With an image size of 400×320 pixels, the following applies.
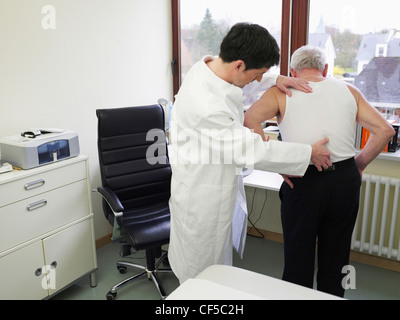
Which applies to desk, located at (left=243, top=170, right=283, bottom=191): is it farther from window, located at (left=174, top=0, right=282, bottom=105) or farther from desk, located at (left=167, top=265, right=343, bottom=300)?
desk, located at (left=167, top=265, right=343, bottom=300)

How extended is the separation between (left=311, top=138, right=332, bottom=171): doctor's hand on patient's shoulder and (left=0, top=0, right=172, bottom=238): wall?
174cm

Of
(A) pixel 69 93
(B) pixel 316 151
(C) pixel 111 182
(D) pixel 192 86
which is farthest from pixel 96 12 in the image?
(B) pixel 316 151

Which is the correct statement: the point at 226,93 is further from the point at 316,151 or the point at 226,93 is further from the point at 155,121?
the point at 155,121

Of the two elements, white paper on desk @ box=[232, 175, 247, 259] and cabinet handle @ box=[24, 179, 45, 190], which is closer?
white paper on desk @ box=[232, 175, 247, 259]

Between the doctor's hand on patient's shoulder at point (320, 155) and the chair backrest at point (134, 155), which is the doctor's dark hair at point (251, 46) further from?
the chair backrest at point (134, 155)

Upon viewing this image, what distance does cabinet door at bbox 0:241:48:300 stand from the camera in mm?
2021

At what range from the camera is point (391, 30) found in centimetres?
253

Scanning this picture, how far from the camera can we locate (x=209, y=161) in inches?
63.6

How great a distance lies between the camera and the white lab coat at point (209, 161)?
1.54 m

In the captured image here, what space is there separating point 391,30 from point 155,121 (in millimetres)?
1602

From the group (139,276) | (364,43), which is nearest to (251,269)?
(139,276)

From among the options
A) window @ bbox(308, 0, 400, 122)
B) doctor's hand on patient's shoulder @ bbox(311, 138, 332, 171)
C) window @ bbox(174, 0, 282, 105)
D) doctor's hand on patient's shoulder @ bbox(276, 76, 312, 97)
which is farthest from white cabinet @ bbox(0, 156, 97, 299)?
window @ bbox(308, 0, 400, 122)

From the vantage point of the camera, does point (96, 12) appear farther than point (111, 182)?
Yes

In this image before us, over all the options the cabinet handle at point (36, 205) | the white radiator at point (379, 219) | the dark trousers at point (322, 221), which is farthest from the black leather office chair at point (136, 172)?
Result: the white radiator at point (379, 219)
